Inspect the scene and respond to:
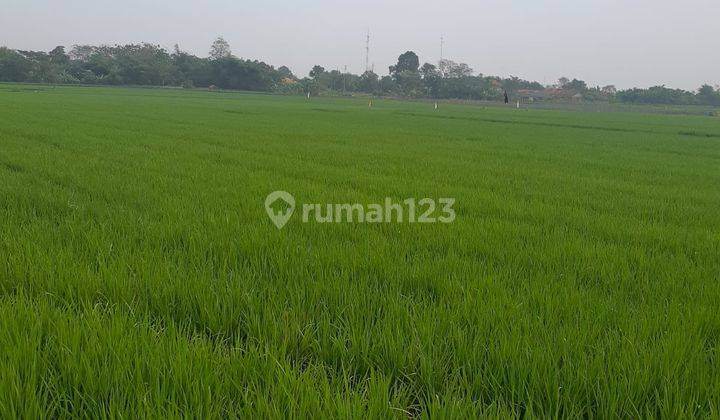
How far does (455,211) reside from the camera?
432 centimetres

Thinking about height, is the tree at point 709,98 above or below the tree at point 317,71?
below

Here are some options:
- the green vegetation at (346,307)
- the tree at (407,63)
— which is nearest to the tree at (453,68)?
the tree at (407,63)

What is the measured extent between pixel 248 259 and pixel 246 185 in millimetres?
2512

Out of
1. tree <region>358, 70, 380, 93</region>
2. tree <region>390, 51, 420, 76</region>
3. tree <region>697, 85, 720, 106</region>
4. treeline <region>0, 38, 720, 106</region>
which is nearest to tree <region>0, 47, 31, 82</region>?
treeline <region>0, 38, 720, 106</region>

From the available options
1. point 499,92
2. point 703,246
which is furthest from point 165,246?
point 499,92

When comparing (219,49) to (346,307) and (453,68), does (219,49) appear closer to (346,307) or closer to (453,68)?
(453,68)
